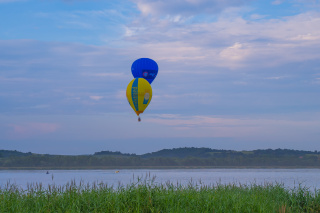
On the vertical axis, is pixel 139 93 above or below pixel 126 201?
above

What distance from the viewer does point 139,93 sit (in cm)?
3456

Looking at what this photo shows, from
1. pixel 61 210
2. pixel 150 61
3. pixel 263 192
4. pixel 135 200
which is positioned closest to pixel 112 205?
pixel 135 200

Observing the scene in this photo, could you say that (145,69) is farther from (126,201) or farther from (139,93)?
(126,201)

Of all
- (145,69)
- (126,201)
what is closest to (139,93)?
(145,69)

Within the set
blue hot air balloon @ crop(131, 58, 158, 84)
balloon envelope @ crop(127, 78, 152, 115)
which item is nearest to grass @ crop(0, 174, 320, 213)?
balloon envelope @ crop(127, 78, 152, 115)

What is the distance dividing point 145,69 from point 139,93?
13.3 feet

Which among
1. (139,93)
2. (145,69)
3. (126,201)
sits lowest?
(126,201)

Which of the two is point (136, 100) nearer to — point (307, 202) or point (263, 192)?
point (263, 192)

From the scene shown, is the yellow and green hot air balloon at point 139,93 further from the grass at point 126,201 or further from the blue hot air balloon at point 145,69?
the grass at point 126,201

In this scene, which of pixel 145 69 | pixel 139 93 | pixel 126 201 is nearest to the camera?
pixel 126 201

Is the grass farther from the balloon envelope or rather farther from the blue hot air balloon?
the blue hot air balloon

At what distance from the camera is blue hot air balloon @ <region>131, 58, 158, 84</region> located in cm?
3784

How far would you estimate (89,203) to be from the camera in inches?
635

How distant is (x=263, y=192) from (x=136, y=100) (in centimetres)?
1608
